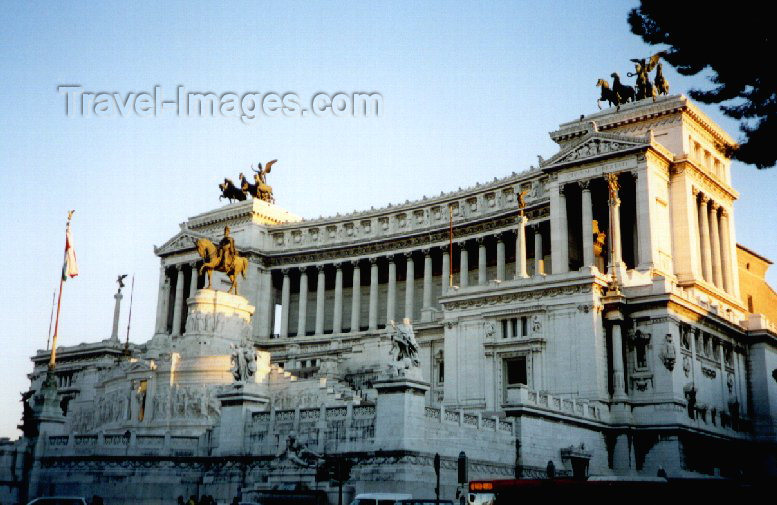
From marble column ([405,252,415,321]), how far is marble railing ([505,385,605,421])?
114 feet

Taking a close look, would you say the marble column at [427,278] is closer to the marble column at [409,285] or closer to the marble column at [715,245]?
the marble column at [409,285]

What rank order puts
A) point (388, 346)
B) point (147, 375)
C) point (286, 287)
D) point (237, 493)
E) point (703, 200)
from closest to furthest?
point (237, 493) < point (147, 375) < point (388, 346) < point (703, 200) < point (286, 287)

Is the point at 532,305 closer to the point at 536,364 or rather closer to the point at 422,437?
the point at 536,364

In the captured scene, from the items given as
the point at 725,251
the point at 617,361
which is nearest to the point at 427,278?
the point at 725,251

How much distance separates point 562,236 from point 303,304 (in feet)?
106

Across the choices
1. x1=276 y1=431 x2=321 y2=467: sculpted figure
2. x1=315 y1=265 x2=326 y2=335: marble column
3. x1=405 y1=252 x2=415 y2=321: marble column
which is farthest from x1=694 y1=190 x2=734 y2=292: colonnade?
x1=276 y1=431 x2=321 y2=467: sculpted figure

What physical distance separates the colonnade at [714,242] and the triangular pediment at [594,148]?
8571mm

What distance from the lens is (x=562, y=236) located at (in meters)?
69.6

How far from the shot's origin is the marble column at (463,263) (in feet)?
268

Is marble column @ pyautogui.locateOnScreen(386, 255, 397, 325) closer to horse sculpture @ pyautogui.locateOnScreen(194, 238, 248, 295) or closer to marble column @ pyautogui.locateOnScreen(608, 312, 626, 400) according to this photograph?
horse sculpture @ pyautogui.locateOnScreen(194, 238, 248, 295)

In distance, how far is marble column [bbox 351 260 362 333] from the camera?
8975 centimetres

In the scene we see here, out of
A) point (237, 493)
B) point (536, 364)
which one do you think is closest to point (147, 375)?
point (237, 493)

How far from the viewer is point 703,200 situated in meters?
72.8

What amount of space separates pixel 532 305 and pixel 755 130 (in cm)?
3113
